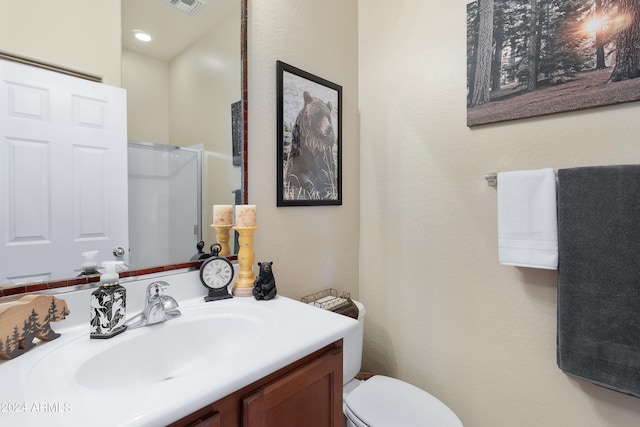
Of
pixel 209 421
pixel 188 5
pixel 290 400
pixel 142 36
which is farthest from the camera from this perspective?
pixel 188 5

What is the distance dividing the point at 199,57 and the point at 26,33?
1.52 feet

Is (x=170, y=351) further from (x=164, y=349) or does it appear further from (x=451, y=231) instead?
(x=451, y=231)

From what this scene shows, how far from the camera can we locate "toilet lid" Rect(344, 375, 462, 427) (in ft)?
3.50

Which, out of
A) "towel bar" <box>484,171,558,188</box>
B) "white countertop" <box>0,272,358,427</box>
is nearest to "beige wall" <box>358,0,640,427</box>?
"towel bar" <box>484,171,558,188</box>

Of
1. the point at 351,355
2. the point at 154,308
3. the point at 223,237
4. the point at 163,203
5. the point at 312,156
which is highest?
the point at 312,156

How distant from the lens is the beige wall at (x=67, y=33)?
0.73 metres

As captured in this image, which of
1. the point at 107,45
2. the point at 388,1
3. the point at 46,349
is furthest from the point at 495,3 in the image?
the point at 46,349

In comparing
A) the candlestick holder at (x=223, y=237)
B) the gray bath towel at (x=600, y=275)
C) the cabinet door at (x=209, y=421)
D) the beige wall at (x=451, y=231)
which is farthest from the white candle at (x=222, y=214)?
the gray bath towel at (x=600, y=275)

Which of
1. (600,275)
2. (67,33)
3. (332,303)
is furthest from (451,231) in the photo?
(67,33)

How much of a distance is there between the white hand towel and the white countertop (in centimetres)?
73

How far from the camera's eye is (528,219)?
1.11m

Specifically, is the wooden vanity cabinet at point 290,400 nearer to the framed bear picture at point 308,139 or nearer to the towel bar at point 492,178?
the framed bear picture at point 308,139

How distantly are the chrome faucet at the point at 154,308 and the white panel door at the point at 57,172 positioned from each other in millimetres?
157

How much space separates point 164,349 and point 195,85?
86 cm
